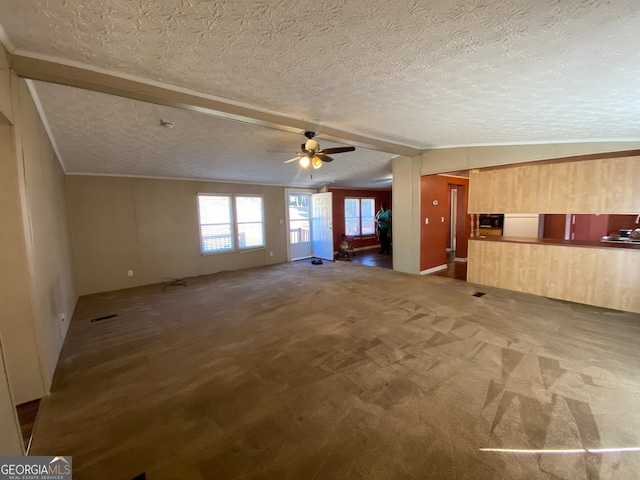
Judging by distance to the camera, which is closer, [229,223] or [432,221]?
[432,221]

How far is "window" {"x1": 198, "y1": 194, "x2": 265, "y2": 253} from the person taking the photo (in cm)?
686

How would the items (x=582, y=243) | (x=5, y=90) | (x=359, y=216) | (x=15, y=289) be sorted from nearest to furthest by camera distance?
(x=5, y=90), (x=15, y=289), (x=582, y=243), (x=359, y=216)

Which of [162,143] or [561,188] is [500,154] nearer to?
[561,188]

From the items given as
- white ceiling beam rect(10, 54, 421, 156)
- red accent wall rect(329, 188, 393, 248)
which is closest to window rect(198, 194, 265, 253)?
red accent wall rect(329, 188, 393, 248)

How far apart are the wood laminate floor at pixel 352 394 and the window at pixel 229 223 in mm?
3126

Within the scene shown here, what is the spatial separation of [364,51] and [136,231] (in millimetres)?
5998

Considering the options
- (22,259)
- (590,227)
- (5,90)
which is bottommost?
(590,227)

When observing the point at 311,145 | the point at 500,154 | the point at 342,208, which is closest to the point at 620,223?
the point at 500,154

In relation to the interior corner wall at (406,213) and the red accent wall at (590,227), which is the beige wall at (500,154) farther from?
the red accent wall at (590,227)

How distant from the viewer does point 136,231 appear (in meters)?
5.83

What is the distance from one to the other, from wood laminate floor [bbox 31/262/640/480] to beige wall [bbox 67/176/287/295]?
1828 millimetres

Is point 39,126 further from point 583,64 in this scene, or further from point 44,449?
point 583,64

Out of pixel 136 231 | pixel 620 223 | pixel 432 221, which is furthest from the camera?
pixel 432 221

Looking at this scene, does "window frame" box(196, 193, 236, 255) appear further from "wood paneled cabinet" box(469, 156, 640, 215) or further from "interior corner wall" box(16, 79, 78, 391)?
"wood paneled cabinet" box(469, 156, 640, 215)
